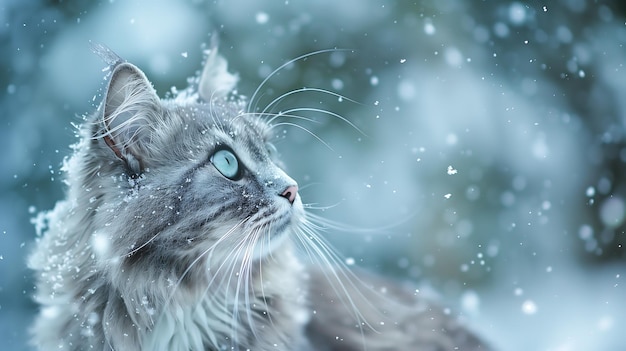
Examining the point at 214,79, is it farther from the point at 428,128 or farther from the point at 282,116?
the point at 428,128

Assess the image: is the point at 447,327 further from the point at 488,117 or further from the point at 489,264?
the point at 488,117

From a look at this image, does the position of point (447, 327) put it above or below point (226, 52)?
below

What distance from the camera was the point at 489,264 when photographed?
807 millimetres

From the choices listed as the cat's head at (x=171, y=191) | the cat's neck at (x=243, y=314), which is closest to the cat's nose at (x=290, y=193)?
the cat's head at (x=171, y=191)

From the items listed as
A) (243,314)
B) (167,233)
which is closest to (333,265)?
(243,314)

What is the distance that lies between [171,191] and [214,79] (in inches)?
9.1

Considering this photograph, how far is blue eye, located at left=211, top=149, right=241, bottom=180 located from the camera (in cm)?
58

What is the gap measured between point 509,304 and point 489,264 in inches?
3.0

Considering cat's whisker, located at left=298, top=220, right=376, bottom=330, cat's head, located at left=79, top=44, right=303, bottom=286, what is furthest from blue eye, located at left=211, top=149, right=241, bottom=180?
cat's whisker, located at left=298, top=220, right=376, bottom=330

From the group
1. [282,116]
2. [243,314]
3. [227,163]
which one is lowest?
[243,314]

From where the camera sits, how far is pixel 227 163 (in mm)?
581

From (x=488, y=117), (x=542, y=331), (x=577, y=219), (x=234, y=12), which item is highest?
(x=234, y=12)

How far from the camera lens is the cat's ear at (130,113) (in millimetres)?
518

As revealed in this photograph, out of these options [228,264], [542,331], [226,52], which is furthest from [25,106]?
[542,331]
